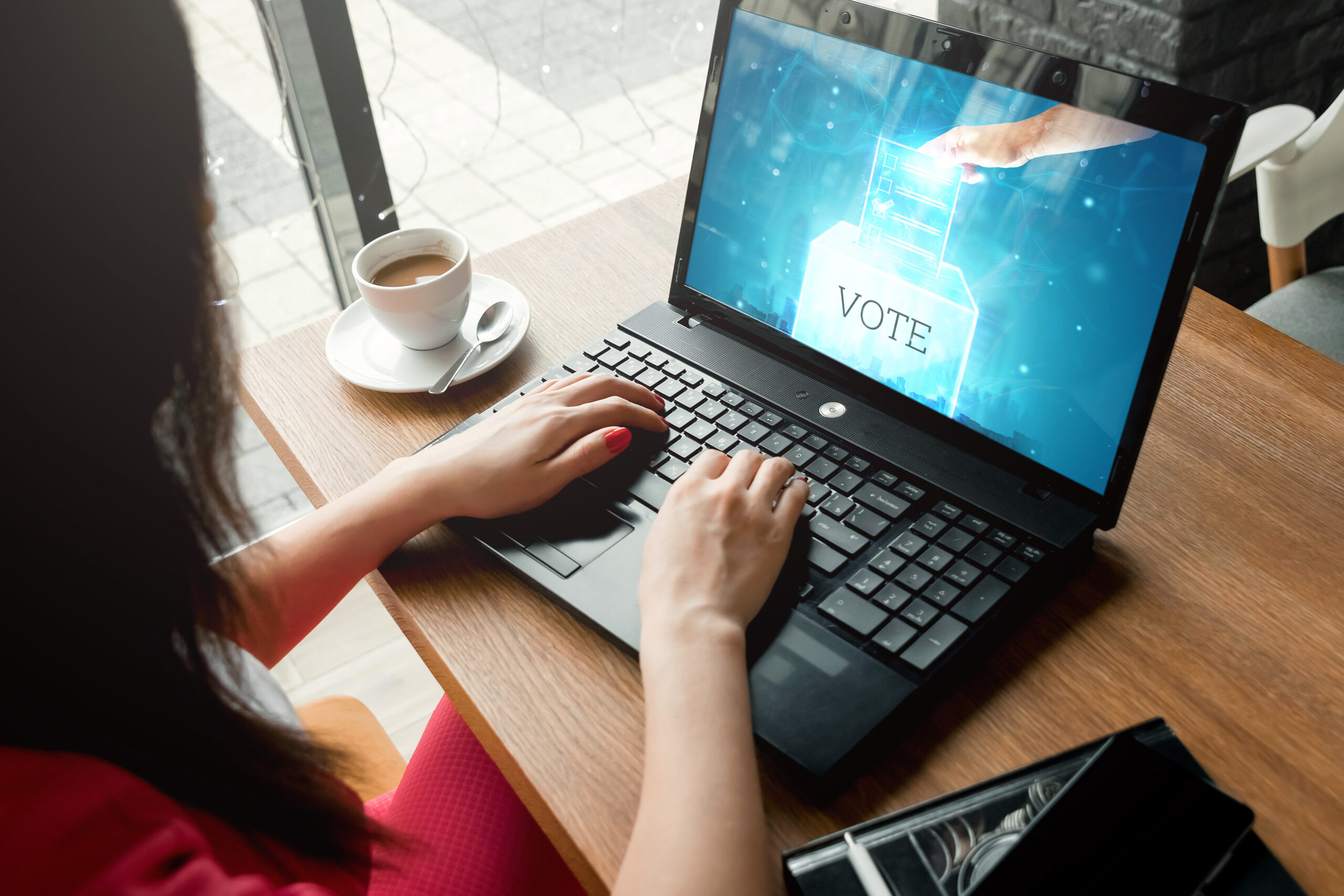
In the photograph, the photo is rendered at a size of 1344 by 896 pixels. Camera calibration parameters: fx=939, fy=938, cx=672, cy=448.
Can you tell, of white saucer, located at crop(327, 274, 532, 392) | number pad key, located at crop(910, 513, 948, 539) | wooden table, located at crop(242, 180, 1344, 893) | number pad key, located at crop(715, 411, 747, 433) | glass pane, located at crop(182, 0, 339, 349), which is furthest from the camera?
glass pane, located at crop(182, 0, 339, 349)

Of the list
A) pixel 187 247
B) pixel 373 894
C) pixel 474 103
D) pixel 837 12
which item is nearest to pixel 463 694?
pixel 373 894

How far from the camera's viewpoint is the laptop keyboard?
1.91 feet

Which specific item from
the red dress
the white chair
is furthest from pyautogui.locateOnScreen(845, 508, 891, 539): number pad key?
the white chair

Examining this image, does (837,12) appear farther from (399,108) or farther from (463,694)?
(399,108)

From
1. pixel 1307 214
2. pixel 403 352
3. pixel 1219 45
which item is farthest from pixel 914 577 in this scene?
pixel 1219 45

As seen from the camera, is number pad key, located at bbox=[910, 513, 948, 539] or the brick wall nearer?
number pad key, located at bbox=[910, 513, 948, 539]

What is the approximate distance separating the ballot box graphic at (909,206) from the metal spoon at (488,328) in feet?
1.19

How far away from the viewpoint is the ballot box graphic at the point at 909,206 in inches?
26.1

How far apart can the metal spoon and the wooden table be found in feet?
0.10

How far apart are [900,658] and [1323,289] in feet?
3.22

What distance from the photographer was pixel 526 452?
714 mm

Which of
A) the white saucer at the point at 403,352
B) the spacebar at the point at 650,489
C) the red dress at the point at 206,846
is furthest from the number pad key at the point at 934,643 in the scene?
the white saucer at the point at 403,352

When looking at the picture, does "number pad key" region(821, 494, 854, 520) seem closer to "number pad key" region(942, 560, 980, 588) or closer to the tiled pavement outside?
"number pad key" region(942, 560, 980, 588)

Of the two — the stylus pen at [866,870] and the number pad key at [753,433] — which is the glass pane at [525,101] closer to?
Result: the number pad key at [753,433]
